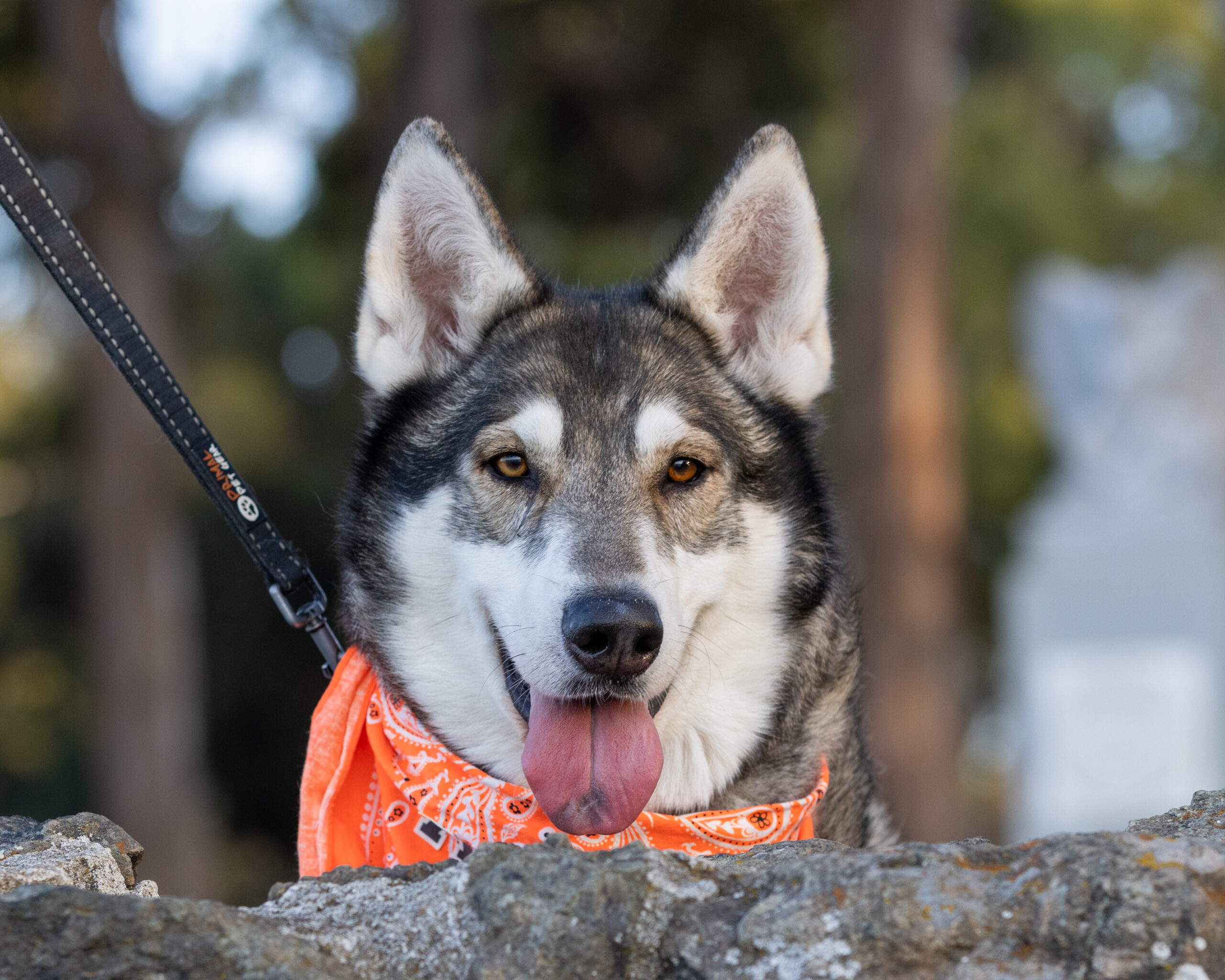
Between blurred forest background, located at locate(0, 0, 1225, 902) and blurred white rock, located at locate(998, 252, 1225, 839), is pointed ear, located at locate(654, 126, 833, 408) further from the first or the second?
blurred white rock, located at locate(998, 252, 1225, 839)

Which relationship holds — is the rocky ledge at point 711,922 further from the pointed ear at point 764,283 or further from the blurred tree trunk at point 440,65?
the blurred tree trunk at point 440,65

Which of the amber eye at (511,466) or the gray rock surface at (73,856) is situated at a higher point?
the amber eye at (511,466)

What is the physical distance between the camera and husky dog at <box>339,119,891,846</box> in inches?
109

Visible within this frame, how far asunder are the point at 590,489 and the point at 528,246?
738 centimetres

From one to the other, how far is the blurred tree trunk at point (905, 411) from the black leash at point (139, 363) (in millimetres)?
8591

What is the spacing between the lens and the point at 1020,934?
5.56 ft

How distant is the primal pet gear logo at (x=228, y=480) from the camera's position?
3.02m

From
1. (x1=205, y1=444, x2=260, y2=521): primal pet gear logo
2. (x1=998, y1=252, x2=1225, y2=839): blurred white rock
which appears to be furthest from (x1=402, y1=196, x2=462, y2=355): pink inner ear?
(x1=998, y1=252, x2=1225, y2=839): blurred white rock

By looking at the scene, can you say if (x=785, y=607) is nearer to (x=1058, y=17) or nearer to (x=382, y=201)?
(x=382, y=201)

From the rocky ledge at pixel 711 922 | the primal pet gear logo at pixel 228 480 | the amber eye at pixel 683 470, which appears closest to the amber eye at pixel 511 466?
the amber eye at pixel 683 470

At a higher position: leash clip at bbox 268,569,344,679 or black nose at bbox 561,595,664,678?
black nose at bbox 561,595,664,678

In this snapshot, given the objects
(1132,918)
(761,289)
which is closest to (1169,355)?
(761,289)

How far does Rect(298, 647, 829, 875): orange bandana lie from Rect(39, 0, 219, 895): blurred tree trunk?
8.61 m

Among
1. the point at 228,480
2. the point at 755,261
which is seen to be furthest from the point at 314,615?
the point at 755,261
